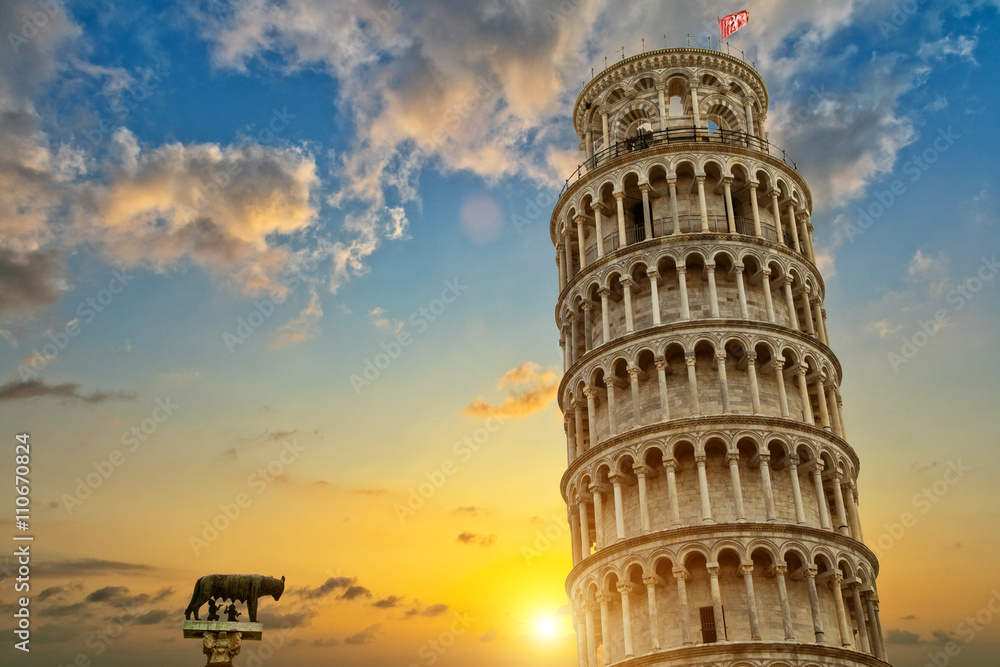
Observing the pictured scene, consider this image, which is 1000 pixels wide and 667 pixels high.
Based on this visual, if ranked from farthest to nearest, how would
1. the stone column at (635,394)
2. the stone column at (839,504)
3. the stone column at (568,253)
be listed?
the stone column at (568,253), the stone column at (635,394), the stone column at (839,504)

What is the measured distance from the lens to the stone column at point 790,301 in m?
46.4

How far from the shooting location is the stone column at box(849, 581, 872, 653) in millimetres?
40156

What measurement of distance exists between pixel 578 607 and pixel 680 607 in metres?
6.53

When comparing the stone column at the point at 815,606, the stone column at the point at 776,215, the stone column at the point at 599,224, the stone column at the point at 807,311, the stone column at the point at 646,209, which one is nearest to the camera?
the stone column at the point at 815,606

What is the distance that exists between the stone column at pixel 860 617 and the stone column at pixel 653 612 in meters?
8.66

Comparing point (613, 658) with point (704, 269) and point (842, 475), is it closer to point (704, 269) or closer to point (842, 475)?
point (842, 475)

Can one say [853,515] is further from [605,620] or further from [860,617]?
[605,620]

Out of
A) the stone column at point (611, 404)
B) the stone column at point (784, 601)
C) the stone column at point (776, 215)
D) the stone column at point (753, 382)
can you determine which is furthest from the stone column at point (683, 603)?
the stone column at point (776, 215)

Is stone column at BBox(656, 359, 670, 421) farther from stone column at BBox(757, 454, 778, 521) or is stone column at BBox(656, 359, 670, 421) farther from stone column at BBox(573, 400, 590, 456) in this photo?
stone column at BBox(573, 400, 590, 456)

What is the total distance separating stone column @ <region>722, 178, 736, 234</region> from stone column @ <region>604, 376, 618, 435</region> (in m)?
9.62

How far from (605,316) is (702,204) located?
7572 mm

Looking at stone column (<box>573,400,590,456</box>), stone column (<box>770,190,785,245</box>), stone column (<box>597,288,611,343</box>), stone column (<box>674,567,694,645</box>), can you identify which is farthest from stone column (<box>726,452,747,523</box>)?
stone column (<box>770,190,785,245</box>)

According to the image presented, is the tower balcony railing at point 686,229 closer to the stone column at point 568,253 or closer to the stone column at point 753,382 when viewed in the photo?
the stone column at point 568,253

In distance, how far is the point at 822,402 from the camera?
149 feet
